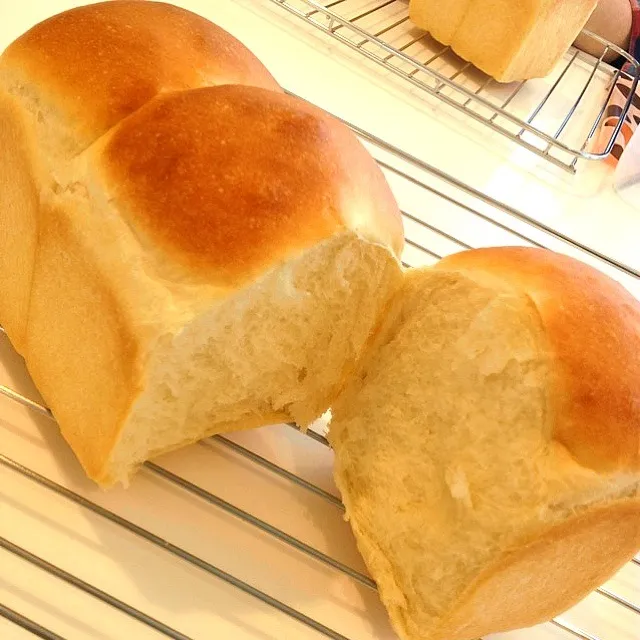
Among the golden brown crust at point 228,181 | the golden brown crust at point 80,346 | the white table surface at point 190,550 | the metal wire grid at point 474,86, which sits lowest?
the white table surface at point 190,550

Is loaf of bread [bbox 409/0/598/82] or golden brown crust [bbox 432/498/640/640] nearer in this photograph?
golden brown crust [bbox 432/498/640/640]

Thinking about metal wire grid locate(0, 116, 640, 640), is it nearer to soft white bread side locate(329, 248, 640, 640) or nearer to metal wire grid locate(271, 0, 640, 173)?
soft white bread side locate(329, 248, 640, 640)

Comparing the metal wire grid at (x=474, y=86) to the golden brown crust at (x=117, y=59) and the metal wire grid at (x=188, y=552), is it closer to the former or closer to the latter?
the golden brown crust at (x=117, y=59)

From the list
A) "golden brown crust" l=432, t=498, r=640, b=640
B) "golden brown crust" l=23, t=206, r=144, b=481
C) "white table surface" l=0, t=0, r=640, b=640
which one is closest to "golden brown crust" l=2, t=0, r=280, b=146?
Answer: "golden brown crust" l=23, t=206, r=144, b=481

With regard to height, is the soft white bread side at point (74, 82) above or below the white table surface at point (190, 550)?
above

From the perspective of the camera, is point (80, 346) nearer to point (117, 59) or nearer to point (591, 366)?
point (117, 59)

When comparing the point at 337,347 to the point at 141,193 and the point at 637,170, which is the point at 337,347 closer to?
the point at 141,193

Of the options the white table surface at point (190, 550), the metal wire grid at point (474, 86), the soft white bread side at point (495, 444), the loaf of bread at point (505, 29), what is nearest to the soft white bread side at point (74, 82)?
the white table surface at point (190, 550)

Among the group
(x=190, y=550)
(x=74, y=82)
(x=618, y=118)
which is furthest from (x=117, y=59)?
(x=618, y=118)
